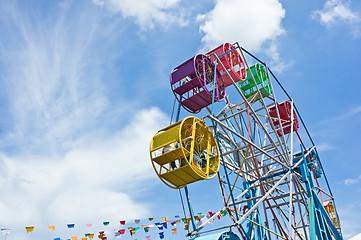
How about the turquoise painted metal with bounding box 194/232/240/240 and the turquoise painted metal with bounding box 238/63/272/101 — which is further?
the turquoise painted metal with bounding box 238/63/272/101

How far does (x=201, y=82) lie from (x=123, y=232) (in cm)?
962

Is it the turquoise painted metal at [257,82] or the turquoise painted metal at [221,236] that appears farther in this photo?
the turquoise painted metal at [257,82]

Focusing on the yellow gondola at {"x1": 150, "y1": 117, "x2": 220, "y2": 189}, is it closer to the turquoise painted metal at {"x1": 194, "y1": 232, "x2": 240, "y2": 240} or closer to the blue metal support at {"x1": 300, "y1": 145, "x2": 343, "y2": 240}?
the turquoise painted metal at {"x1": 194, "y1": 232, "x2": 240, "y2": 240}

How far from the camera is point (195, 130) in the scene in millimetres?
12984

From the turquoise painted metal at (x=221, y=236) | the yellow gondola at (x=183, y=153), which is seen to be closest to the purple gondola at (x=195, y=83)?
the yellow gondola at (x=183, y=153)

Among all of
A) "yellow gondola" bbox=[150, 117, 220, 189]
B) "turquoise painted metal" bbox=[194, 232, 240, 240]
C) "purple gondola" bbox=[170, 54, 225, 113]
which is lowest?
"turquoise painted metal" bbox=[194, 232, 240, 240]

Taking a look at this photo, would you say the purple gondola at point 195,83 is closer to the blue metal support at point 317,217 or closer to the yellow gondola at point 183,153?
the yellow gondola at point 183,153

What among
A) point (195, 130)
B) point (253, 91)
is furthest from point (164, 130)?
point (253, 91)

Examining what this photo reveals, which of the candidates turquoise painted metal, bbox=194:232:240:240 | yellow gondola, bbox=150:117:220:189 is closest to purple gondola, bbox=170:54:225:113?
yellow gondola, bbox=150:117:220:189

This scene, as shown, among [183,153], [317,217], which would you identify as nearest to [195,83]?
[183,153]

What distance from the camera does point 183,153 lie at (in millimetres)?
11539

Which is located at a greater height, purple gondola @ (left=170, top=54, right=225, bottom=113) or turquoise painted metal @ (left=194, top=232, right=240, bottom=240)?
purple gondola @ (left=170, top=54, right=225, bottom=113)

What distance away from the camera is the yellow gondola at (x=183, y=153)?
1187 centimetres

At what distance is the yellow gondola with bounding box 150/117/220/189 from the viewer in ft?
38.9
